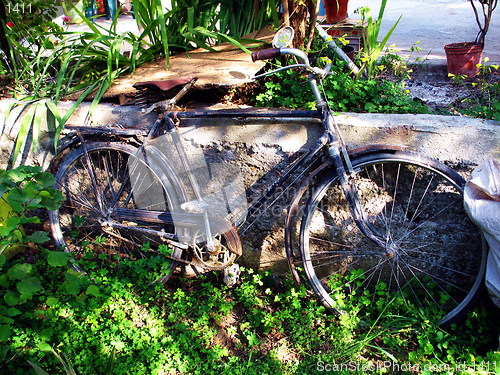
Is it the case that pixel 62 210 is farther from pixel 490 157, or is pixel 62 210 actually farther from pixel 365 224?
pixel 490 157

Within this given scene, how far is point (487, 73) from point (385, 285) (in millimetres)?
2293

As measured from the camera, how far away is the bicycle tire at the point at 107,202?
10.3ft

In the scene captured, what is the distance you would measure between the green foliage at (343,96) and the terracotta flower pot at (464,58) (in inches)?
41.5

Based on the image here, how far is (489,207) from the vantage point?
7.51 feet

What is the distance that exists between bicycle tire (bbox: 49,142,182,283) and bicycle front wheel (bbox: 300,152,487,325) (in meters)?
1.06

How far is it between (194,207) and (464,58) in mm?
2752

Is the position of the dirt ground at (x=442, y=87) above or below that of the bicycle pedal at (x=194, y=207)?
above

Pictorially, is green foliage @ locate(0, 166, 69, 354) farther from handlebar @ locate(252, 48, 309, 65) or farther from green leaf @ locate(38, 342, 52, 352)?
handlebar @ locate(252, 48, 309, 65)

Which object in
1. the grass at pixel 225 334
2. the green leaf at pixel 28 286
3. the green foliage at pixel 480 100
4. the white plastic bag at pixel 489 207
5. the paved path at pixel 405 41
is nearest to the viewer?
the white plastic bag at pixel 489 207

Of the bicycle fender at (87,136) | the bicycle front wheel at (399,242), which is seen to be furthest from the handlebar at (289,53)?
the bicycle fender at (87,136)

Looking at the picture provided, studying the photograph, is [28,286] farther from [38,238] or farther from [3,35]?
[3,35]

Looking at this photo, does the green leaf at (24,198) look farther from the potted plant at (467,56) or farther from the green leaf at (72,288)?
the potted plant at (467,56)

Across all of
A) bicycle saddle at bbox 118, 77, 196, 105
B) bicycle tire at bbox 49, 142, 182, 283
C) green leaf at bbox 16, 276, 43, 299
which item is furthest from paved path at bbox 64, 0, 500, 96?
green leaf at bbox 16, 276, 43, 299

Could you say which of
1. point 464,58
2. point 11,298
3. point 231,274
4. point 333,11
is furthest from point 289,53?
point 333,11
